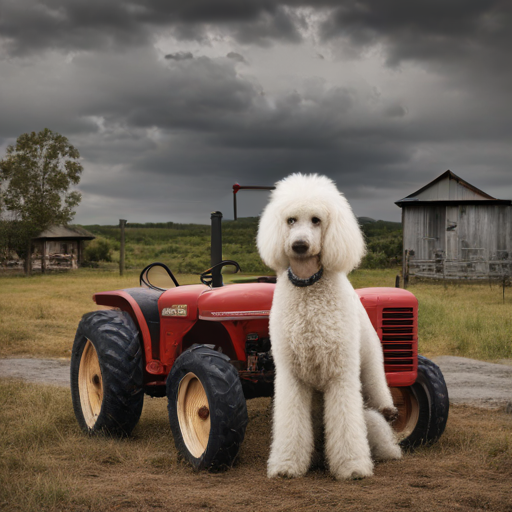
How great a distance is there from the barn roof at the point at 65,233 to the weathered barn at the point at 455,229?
58.9 feet

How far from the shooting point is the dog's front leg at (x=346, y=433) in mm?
3639

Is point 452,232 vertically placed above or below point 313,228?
above

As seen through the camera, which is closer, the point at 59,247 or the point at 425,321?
the point at 425,321

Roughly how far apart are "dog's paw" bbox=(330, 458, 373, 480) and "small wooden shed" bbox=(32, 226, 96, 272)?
28.4 meters

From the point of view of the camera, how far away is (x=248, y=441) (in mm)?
4922

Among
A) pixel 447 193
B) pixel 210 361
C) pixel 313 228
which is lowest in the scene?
pixel 210 361

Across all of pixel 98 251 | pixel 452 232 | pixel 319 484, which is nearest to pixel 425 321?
pixel 319 484

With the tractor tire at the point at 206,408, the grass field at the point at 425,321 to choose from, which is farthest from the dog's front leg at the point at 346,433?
the grass field at the point at 425,321

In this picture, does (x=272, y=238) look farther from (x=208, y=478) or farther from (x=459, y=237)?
(x=459, y=237)

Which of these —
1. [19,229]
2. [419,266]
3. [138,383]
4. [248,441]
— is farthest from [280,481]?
[19,229]

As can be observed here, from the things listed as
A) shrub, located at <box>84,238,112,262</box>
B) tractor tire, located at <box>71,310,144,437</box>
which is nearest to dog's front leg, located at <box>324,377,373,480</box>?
tractor tire, located at <box>71,310,144,437</box>

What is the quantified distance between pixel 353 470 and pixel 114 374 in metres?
2.18

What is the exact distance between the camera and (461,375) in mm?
8336

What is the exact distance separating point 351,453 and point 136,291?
2600mm
